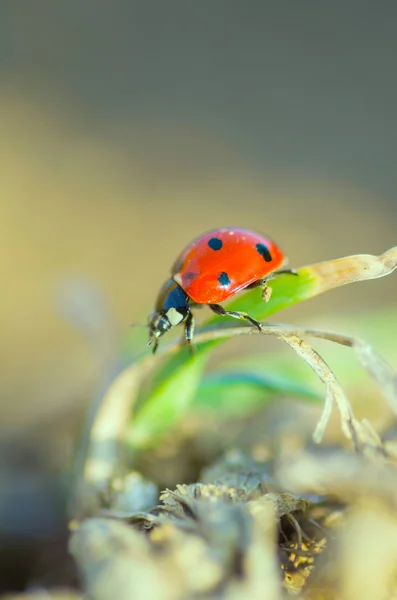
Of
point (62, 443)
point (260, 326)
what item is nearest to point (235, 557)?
point (260, 326)

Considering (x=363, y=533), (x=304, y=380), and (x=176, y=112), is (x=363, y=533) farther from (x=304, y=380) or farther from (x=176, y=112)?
(x=176, y=112)

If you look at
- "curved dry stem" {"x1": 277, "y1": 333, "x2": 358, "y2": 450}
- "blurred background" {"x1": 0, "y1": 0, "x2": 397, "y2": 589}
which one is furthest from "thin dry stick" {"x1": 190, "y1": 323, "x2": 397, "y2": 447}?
"blurred background" {"x1": 0, "y1": 0, "x2": 397, "y2": 589}

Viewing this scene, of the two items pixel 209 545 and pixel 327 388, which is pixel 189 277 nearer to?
pixel 327 388

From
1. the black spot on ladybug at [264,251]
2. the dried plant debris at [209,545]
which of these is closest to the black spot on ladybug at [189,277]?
the black spot on ladybug at [264,251]

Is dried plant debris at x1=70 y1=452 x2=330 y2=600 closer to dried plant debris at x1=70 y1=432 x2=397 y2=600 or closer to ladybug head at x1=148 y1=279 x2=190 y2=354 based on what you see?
dried plant debris at x1=70 y1=432 x2=397 y2=600

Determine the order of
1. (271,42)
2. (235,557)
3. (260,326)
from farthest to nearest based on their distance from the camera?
(271,42) < (260,326) < (235,557)

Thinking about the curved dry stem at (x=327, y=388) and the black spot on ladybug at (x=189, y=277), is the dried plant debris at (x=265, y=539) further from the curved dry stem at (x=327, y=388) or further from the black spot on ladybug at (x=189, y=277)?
the black spot on ladybug at (x=189, y=277)

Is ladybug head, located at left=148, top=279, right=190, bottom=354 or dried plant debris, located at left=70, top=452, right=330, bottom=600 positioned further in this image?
ladybug head, located at left=148, top=279, right=190, bottom=354
